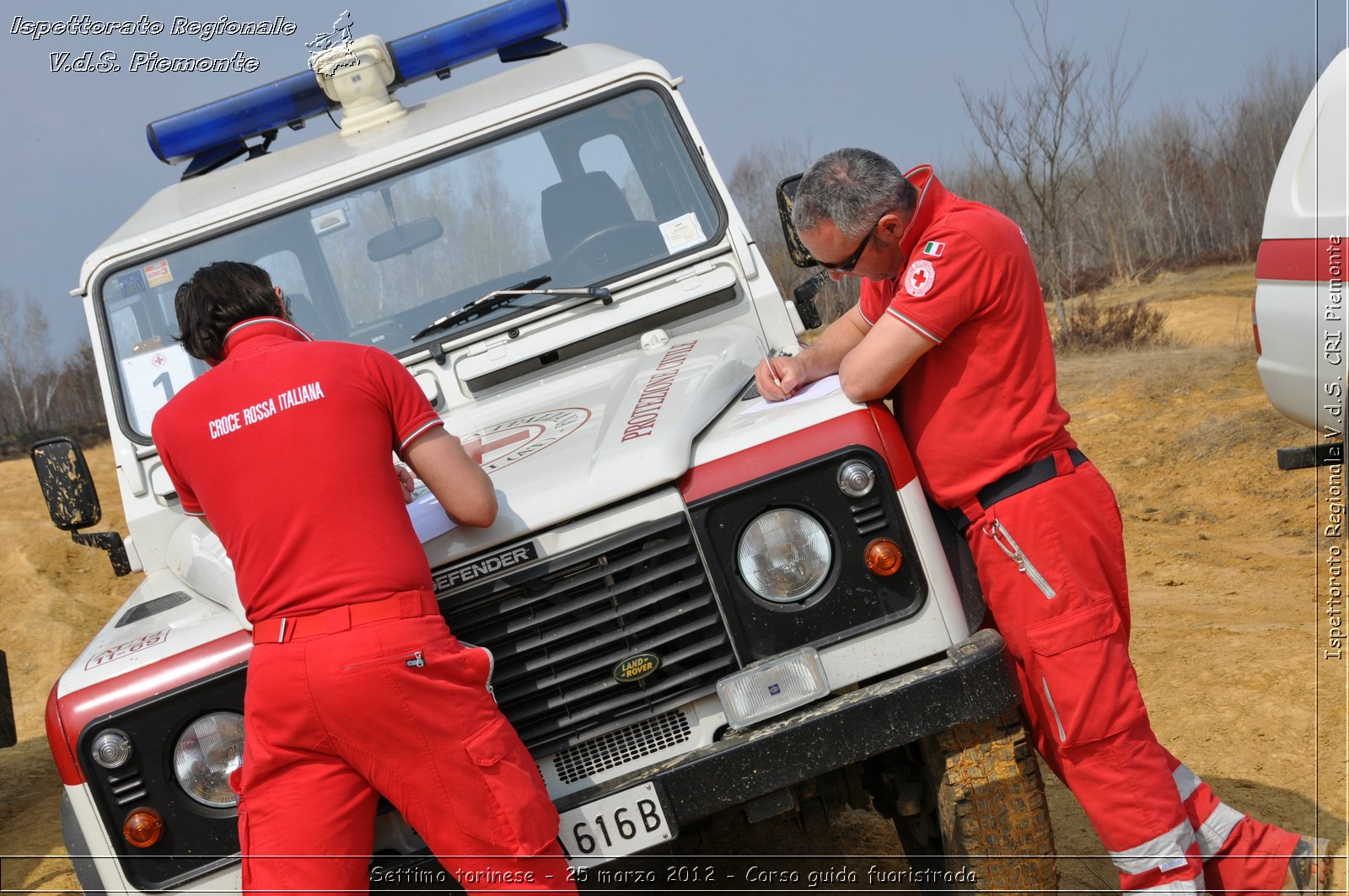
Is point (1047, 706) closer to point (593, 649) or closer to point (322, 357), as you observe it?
point (593, 649)

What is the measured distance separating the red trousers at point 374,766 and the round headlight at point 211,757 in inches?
12.6

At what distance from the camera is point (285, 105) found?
467 cm

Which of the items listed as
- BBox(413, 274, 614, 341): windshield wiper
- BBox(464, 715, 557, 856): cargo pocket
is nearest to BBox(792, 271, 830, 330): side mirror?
BBox(413, 274, 614, 341): windshield wiper

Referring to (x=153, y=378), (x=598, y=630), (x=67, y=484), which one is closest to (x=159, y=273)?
(x=153, y=378)

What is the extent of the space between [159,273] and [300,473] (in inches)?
74.6

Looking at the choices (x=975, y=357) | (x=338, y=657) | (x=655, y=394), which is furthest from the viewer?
(x=655, y=394)

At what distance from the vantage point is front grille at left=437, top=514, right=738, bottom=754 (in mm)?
2635

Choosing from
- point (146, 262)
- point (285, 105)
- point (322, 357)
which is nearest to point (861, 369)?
point (322, 357)

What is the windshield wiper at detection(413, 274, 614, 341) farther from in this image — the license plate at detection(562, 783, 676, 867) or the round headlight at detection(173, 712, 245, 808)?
the license plate at detection(562, 783, 676, 867)

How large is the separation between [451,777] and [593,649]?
0.46 m

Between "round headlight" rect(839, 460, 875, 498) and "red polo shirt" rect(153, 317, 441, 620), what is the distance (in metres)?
0.93

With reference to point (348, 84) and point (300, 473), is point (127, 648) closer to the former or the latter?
point (300, 473)

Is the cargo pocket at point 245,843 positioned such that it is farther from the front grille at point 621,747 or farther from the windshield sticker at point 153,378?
the windshield sticker at point 153,378

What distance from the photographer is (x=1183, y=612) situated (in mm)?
6352
